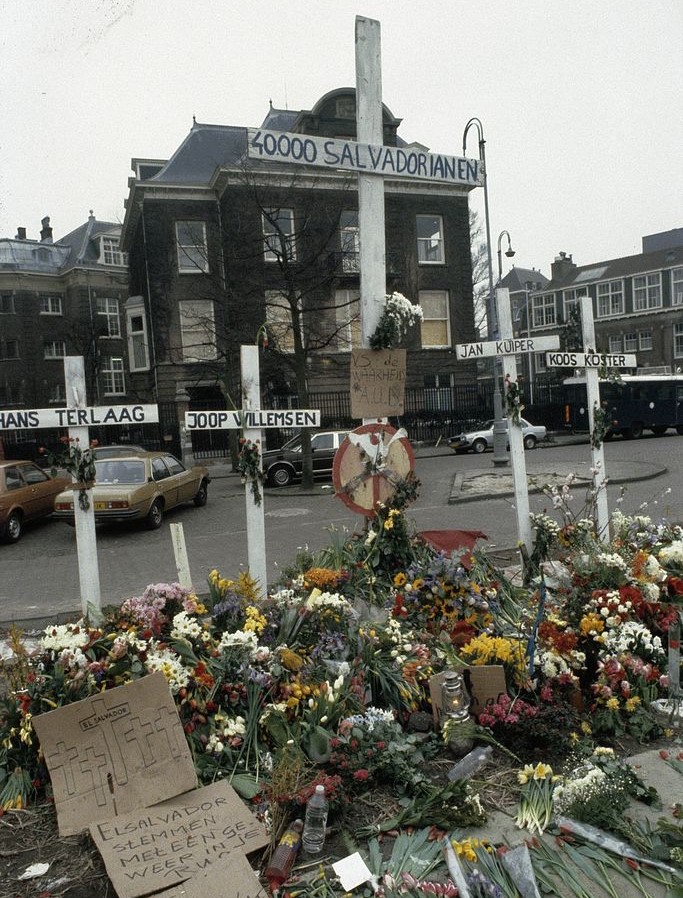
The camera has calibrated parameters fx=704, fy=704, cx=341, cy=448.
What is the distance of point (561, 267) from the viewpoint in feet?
222

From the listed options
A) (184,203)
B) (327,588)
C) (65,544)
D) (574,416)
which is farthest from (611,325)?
(327,588)

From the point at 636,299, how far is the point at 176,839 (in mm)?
64362

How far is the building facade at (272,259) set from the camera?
89.9 ft

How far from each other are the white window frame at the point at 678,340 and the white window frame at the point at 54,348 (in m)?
46.0

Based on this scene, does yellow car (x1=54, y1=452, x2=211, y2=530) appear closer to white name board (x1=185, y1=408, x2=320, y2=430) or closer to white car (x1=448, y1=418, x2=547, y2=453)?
white name board (x1=185, y1=408, x2=320, y2=430)

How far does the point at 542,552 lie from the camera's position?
20.0ft

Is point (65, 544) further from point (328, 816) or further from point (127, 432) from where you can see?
point (127, 432)

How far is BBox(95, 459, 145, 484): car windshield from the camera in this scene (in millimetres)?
13797

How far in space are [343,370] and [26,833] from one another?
2907cm

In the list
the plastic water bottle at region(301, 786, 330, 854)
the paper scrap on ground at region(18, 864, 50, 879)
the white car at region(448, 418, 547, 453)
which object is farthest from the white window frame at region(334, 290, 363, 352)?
the paper scrap on ground at region(18, 864, 50, 879)

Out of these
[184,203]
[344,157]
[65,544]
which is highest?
[184,203]

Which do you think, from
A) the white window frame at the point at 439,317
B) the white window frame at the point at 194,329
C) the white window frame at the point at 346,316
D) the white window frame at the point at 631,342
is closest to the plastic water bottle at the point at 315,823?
the white window frame at the point at 194,329

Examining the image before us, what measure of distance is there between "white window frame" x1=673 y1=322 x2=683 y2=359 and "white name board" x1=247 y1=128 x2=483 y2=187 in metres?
56.9

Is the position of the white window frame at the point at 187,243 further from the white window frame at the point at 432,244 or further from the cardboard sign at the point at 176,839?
the cardboard sign at the point at 176,839
